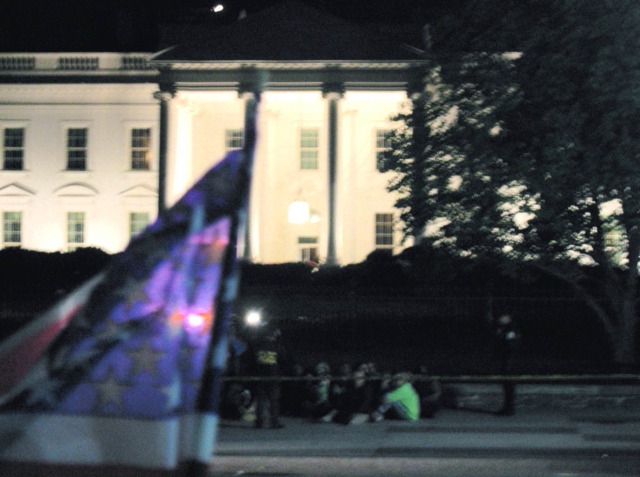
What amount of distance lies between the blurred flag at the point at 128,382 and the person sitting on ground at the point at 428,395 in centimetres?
1342

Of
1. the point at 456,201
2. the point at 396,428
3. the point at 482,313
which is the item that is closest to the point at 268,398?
the point at 396,428

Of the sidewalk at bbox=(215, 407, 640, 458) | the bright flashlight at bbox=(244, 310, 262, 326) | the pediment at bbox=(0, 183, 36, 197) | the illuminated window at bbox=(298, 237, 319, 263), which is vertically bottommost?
the sidewalk at bbox=(215, 407, 640, 458)

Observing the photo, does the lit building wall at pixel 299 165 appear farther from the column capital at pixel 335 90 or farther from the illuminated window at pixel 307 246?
the column capital at pixel 335 90

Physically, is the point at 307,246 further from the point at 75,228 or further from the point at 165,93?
the point at 75,228

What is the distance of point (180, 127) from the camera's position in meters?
43.1

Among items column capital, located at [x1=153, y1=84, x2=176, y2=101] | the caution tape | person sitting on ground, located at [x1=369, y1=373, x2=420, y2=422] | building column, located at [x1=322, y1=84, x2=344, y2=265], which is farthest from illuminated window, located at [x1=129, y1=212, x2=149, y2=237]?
person sitting on ground, located at [x1=369, y1=373, x2=420, y2=422]

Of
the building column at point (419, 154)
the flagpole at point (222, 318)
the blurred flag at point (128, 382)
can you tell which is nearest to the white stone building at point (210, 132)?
the building column at point (419, 154)

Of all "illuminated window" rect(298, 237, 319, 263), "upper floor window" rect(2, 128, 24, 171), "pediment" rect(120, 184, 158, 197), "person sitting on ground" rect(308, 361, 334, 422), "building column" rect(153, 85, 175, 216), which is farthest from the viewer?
"upper floor window" rect(2, 128, 24, 171)

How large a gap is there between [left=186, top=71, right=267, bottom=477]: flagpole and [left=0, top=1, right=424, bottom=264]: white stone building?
3806 cm

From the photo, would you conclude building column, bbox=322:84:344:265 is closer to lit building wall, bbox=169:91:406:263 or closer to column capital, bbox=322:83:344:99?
column capital, bbox=322:83:344:99

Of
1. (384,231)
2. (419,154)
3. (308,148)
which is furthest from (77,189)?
(419,154)

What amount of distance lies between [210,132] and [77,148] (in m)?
6.12

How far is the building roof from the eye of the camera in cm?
4219

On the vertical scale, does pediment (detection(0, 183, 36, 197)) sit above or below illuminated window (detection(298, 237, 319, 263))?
above
